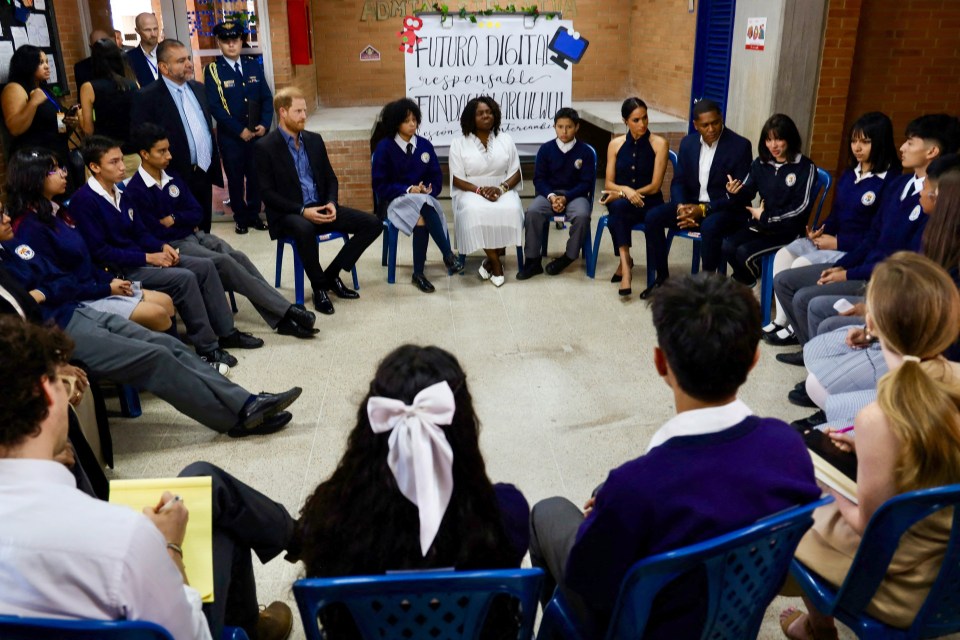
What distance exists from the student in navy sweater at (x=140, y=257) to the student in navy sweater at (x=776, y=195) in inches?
108

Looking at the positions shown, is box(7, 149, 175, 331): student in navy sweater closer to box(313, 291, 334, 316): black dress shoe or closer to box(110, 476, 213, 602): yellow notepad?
box(313, 291, 334, 316): black dress shoe

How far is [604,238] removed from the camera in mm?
6000

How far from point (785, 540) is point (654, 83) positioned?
6705 millimetres

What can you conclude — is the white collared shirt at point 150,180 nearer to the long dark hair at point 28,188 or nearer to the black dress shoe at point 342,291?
the long dark hair at point 28,188

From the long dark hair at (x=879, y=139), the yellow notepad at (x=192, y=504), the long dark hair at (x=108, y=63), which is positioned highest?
the long dark hair at (x=108, y=63)

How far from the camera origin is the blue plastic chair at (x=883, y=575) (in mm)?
1502

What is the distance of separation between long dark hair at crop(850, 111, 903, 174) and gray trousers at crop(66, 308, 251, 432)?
120 inches

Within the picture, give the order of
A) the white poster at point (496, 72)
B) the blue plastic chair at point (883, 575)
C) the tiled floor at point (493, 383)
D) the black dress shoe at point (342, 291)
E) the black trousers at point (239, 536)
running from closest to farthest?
the blue plastic chair at point (883, 575) → the black trousers at point (239, 536) → the tiled floor at point (493, 383) → the black dress shoe at point (342, 291) → the white poster at point (496, 72)

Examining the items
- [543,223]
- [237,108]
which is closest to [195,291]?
[543,223]

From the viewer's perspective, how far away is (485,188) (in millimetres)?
5121

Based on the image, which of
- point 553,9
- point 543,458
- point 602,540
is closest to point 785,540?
point 602,540

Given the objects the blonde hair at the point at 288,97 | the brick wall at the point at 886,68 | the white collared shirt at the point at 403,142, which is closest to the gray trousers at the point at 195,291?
the blonde hair at the point at 288,97

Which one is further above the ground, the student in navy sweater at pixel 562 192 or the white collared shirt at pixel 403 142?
the white collared shirt at pixel 403 142

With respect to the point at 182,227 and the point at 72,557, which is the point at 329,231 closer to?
the point at 182,227
